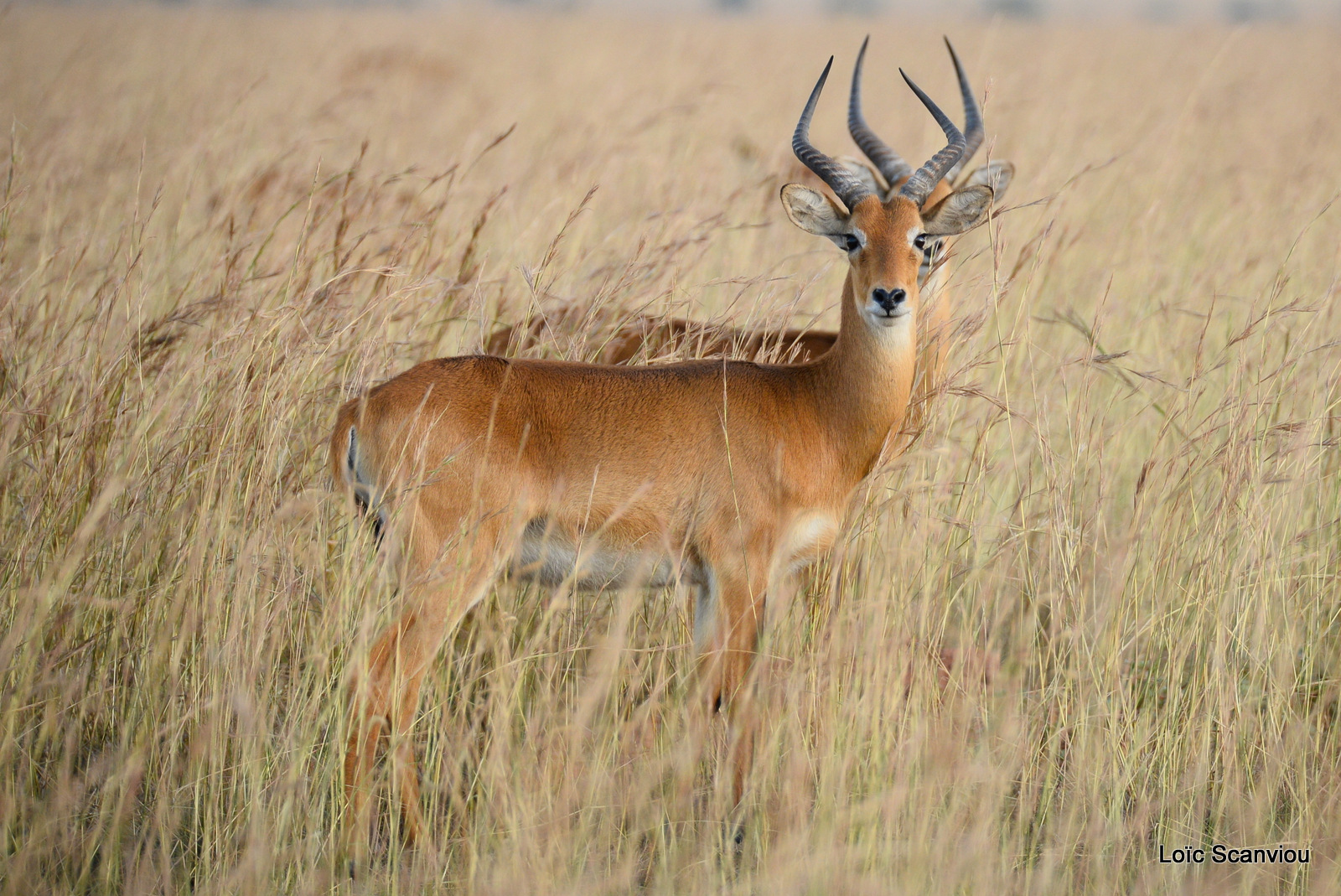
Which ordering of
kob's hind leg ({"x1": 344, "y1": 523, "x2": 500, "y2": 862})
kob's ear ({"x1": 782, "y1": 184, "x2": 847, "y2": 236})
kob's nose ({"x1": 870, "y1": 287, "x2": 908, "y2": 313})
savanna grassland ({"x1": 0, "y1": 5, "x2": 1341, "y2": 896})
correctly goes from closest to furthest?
savanna grassland ({"x1": 0, "y1": 5, "x2": 1341, "y2": 896}) → kob's hind leg ({"x1": 344, "y1": 523, "x2": 500, "y2": 862}) → kob's nose ({"x1": 870, "y1": 287, "x2": 908, "y2": 313}) → kob's ear ({"x1": 782, "y1": 184, "x2": 847, "y2": 236})

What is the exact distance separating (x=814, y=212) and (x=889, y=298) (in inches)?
25.8

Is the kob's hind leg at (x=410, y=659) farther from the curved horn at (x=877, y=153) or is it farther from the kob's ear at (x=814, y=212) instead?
the curved horn at (x=877, y=153)

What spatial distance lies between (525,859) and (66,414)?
8.02 feet

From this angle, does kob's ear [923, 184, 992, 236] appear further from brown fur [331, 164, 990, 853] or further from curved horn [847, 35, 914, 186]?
curved horn [847, 35, 914, 186]

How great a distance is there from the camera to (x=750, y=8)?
47.3 meters

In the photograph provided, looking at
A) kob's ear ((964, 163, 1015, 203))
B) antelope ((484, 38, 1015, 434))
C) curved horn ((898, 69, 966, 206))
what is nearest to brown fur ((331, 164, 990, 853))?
curved horn ((898, 69, 966, 206))

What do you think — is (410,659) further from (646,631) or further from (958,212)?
(958,212)

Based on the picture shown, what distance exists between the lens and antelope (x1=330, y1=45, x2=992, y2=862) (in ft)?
10.9

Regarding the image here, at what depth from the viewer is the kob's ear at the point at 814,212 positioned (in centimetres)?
418

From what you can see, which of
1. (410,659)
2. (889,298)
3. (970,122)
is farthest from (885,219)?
(410,659)
